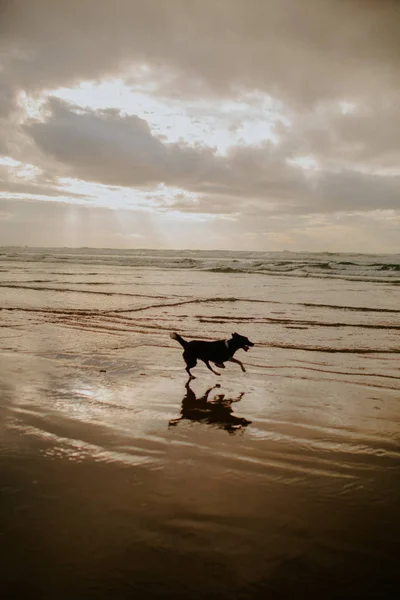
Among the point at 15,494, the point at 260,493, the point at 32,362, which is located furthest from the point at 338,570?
the point at 32,362

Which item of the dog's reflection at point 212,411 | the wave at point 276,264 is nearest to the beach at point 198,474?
the dog's reflection at point 212,411

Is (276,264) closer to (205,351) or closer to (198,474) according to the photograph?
(205,351)

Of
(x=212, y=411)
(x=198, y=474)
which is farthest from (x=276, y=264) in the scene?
(x=198, y=474)

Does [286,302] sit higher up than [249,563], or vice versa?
[286,302]

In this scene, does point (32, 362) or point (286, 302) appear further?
point (286, 302)

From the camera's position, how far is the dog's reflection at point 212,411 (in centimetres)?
491

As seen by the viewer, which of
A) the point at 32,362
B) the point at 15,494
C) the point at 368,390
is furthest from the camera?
the point at 32,362

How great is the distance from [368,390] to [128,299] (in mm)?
11827

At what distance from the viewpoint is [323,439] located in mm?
4430

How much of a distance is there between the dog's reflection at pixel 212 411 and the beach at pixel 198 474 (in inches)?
1.1

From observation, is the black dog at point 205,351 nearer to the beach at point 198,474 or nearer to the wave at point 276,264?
the beach at point 198,474

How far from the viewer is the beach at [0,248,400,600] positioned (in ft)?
8.30

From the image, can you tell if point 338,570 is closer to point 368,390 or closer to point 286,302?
point 368,390

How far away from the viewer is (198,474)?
144 inches
